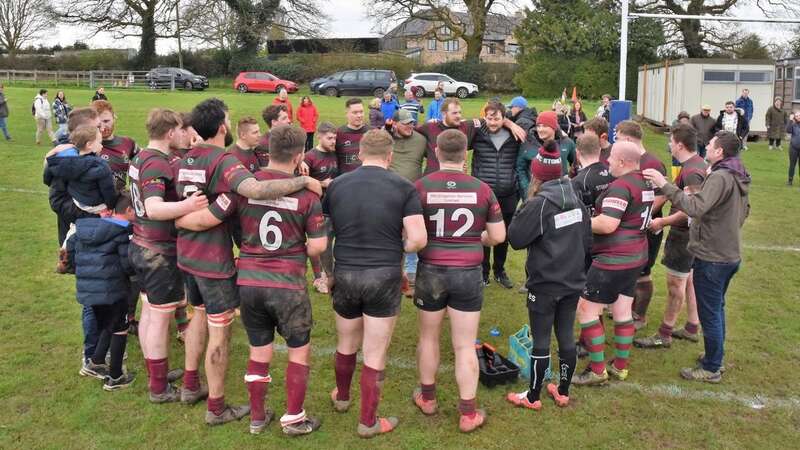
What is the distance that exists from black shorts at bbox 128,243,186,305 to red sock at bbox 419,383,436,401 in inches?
78.7

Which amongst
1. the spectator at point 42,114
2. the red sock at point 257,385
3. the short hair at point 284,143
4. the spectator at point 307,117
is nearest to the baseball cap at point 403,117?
the short hair at point 284,143

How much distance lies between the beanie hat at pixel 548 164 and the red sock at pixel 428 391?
176cm

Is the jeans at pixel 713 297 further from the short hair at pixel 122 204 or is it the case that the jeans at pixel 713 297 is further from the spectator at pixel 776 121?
the spectator at pixel 776 121

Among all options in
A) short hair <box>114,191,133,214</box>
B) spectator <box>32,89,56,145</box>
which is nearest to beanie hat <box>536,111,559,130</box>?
short hair <box>114,191,133,214</box>

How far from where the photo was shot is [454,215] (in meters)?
4.17

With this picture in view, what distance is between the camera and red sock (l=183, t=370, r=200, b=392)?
15.4ft

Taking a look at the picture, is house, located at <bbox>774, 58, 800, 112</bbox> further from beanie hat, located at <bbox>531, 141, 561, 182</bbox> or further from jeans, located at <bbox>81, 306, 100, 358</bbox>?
jeans, located at <bbox>81, 306, 100, 358</bbox>

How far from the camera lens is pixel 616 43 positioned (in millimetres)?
35562

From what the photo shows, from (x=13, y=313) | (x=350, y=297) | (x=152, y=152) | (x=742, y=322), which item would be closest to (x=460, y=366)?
(x=350, y=297)

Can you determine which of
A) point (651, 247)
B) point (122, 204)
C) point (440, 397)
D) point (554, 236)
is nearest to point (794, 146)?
point (651, 247)

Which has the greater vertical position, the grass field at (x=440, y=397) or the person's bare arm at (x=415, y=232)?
the person's bare arm at (x=415, y=232)

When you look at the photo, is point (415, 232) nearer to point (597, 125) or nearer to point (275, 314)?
point (275, 314)

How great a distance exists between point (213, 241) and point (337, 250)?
871mm

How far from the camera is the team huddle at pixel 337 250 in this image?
4031mm
